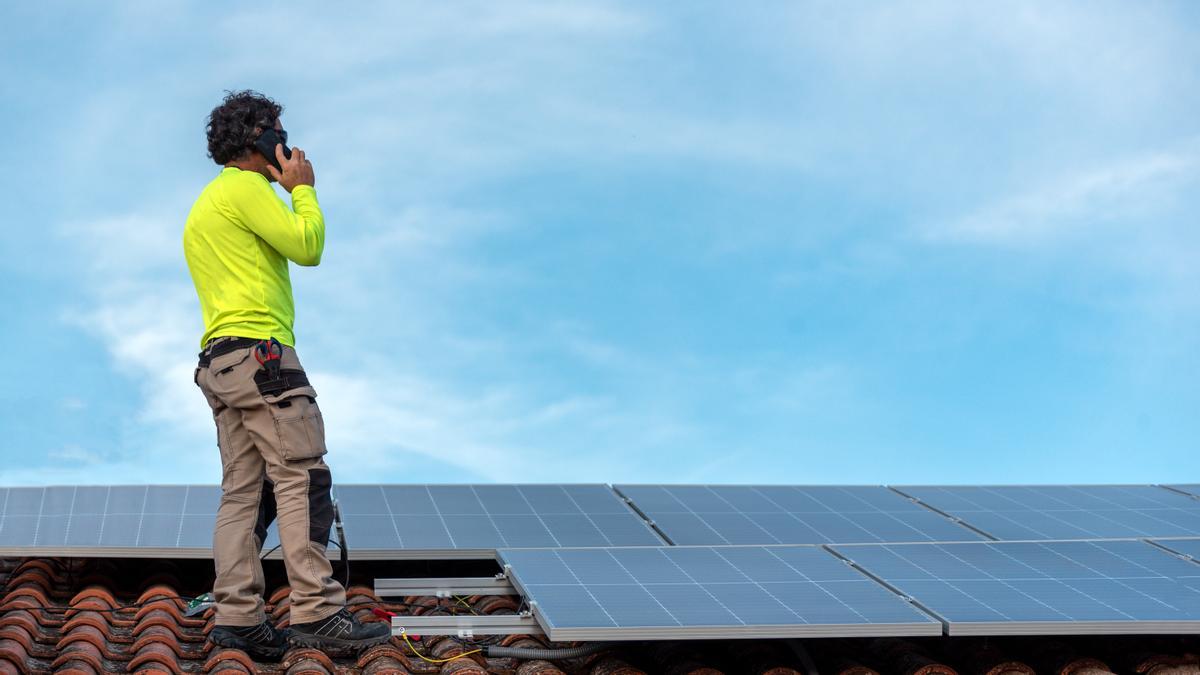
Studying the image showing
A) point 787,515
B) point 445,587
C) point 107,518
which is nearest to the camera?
point 445,587

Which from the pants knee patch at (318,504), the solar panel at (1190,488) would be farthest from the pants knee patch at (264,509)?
the solar panel at (1190,488)

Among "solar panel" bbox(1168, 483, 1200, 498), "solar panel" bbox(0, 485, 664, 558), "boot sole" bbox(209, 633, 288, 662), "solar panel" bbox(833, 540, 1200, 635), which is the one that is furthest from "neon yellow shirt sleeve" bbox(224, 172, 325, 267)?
"solar panel" bbox(1168, 483, 1200, 498)

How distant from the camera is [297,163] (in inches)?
236

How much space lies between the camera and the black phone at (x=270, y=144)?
19.6 ft

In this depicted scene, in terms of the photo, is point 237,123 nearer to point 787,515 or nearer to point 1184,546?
point 787,515

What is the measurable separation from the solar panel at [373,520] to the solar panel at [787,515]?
241mm

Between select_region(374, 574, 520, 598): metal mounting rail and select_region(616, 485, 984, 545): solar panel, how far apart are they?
1124 mm

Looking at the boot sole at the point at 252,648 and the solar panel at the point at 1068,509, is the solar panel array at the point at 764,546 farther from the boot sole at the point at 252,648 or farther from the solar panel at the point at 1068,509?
the boot sole at the point at 252,648

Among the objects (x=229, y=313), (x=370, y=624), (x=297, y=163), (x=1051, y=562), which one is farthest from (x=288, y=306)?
(x=1051, y=562)

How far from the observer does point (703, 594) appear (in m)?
5.99

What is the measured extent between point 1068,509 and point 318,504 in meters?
4.96

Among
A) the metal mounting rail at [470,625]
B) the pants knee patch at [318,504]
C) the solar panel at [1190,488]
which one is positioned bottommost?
the metal mounting rail at [470,625]

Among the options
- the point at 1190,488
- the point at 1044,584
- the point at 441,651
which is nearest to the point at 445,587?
the point at 441,651

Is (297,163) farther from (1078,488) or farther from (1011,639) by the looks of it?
(1078,488)
